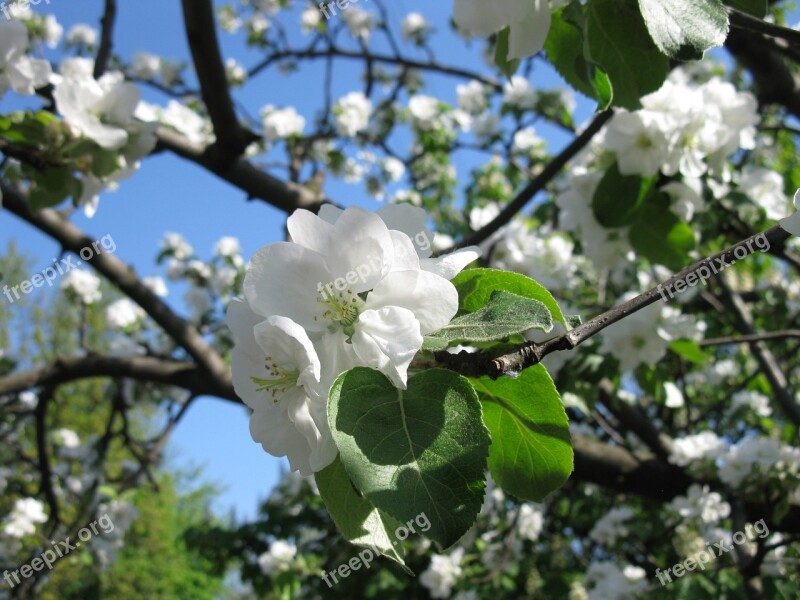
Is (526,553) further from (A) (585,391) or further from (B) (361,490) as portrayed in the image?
(B) (361,490)

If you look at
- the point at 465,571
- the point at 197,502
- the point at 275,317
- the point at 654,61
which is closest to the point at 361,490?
the point at 275,317

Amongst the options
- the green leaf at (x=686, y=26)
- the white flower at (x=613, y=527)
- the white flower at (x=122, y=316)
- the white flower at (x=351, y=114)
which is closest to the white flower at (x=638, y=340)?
the green leaf at (x=686, y=26)

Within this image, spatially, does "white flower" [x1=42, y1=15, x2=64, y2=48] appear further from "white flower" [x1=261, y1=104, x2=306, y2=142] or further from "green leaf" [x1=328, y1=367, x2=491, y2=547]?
"green leaf" [x1=328, y1=367, x2=491, y2=547]

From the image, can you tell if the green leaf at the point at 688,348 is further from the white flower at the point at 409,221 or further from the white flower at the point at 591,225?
the white flower at the point at 409,221

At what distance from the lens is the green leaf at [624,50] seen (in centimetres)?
100

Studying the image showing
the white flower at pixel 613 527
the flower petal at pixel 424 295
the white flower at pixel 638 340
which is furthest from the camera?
the white flower at pixel 613 527

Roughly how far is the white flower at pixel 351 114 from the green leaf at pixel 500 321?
4.95 meters

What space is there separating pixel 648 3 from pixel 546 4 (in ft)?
0.58

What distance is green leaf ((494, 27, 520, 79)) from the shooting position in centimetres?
119

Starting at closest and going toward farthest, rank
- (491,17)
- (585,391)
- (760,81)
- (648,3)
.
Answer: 1. (648,3)
2. (491,17)
3. (585,391)
4. (760,81)

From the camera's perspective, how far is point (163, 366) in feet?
11.1

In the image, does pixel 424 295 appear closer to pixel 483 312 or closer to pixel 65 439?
pixel 483 312

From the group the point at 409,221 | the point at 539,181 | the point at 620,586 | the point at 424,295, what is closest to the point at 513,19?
the point at 409,221

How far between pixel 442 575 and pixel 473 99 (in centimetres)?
422
